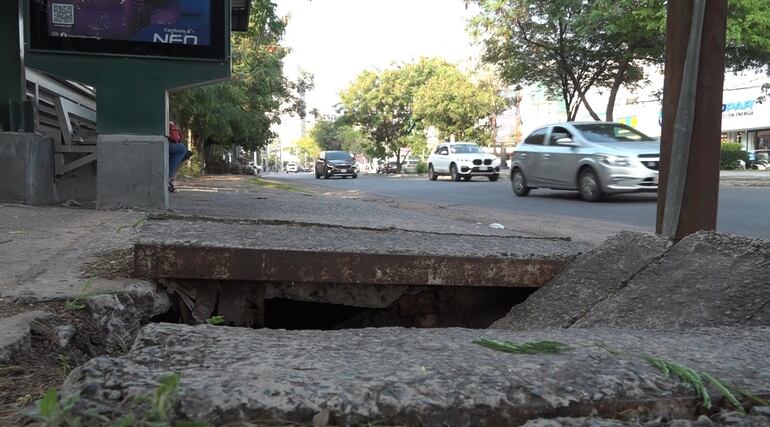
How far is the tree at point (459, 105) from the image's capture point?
3975 centimetres

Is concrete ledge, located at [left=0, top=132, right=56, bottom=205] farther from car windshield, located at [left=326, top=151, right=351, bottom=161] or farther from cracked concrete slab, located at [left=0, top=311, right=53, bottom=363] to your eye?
car windshield, located at [left=326, top=151, right=351, bottom=161]

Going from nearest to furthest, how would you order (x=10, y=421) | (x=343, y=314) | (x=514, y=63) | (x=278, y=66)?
(x=10, y=421)
(x=343, y=314)
(x=514, y=63)
(x=278, y=66)

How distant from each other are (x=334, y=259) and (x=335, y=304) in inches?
24.1

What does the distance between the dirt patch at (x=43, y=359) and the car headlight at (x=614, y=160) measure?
915cm

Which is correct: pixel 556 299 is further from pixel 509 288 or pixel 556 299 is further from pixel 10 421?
pixel 10 421

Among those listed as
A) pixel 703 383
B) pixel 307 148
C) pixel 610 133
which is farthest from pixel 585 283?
pixel 307 148

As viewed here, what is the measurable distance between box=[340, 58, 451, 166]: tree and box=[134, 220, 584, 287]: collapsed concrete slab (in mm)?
43474

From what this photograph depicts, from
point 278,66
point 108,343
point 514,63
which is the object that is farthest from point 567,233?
point 278,66

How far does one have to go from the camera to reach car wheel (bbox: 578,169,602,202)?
10.6 metres

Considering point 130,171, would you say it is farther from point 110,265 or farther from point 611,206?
point 611,206

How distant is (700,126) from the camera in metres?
3.65

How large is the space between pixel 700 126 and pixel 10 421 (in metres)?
3.65

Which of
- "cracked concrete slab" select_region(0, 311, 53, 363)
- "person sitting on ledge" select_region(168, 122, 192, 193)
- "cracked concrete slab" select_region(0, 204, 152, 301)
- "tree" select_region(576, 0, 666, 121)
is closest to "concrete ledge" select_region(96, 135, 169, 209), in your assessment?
"cracked concrete slab" select_region(0, 204, 152, 301)

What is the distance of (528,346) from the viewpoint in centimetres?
207
